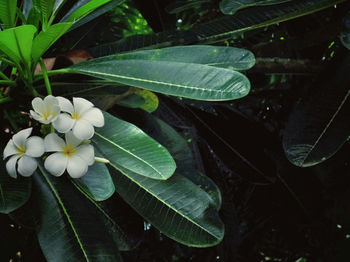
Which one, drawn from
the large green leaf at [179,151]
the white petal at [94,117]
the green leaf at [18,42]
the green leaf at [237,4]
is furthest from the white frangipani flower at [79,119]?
the green leaf at [237,4]

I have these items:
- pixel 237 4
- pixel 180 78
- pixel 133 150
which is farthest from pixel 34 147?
pixel 237 4

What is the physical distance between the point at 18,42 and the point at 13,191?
0.25 metres

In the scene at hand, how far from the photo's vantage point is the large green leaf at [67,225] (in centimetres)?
74

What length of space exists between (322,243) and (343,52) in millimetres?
582

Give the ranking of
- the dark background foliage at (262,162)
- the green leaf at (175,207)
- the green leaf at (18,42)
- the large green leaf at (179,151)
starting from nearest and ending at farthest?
1. the green leaf at (18,42)
2. the green leaf at (175,207)
3. the large green leaf at (179,151)
4. the dark background foliage at (262,162)

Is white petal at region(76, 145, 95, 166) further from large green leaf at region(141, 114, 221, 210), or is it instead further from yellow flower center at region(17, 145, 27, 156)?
large green leaf at region(141, 114, 221, 210)

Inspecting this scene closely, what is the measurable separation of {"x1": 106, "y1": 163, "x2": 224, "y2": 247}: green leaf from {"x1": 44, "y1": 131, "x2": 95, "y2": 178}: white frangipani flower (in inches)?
5.2

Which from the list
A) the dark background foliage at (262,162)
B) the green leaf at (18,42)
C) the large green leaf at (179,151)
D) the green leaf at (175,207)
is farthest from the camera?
the dark background foliage at (262,162)

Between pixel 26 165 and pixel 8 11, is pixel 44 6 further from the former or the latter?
pixel 26 165

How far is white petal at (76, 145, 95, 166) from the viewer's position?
674 mm

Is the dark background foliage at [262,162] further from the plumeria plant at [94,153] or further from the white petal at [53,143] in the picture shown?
the white petal at [53,143]

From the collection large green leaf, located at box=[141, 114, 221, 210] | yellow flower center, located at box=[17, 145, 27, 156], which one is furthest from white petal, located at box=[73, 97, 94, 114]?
large green leaf, located at box=[141, 114, 221, 210]

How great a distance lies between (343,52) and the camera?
1.13 meters

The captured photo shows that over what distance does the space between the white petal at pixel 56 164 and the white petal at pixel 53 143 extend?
0.04ft
